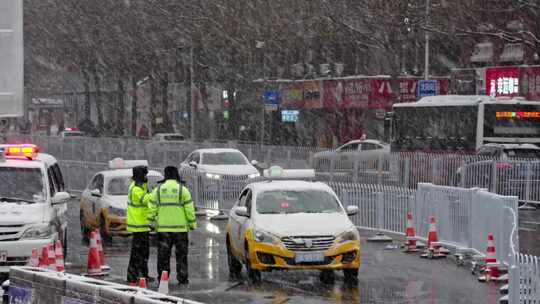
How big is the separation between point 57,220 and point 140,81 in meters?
55.8

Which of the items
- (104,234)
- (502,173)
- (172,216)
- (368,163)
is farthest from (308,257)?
(368,163)

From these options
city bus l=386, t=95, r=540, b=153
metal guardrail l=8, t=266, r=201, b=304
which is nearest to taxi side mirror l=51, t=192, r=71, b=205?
metal guardrail l=8, t=266, r=201, b=304

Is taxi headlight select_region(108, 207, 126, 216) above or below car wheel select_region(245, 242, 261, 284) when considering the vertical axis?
above

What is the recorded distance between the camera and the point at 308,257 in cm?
1547

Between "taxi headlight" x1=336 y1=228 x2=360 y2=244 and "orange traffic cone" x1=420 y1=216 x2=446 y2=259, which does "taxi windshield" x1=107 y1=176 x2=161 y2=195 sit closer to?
"orange traffic cone" x1=420 y1=216 x2=446 y2=259

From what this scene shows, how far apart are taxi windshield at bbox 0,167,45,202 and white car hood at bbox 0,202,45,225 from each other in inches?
13.5

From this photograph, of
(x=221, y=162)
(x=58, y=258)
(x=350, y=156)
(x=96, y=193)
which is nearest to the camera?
(x=58, y=258)

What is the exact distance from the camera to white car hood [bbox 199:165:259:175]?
103ft

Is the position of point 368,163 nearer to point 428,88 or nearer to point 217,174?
point 428,88

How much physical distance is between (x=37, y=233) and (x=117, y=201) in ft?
21.0

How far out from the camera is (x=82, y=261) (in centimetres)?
1875

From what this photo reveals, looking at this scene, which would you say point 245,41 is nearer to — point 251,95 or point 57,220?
point 251,95

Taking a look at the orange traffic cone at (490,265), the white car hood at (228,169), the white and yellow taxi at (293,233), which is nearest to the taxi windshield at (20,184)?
the white and yellow taxi at (293,233)

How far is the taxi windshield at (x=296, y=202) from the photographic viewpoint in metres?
16.8
